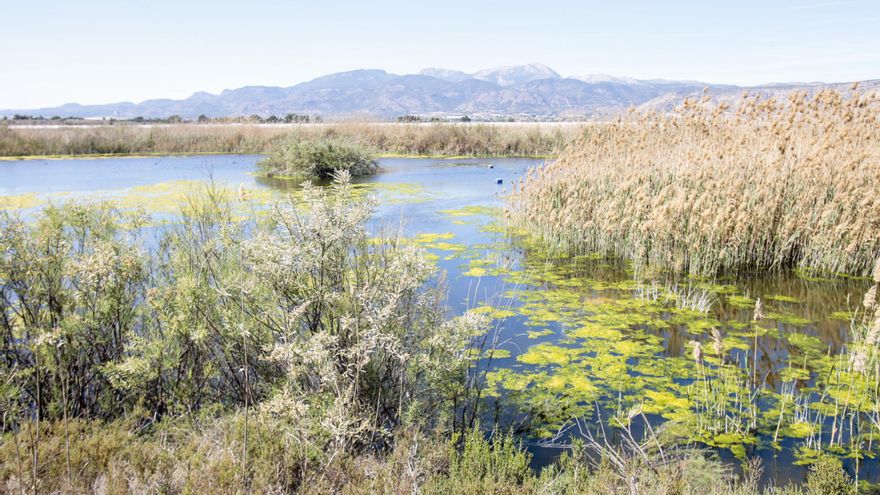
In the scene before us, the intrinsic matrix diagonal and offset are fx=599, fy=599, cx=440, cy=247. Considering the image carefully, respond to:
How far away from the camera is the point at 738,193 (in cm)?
809

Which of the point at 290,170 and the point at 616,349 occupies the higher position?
the point at 290,170

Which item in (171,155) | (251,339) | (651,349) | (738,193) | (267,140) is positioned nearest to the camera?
(251,339)

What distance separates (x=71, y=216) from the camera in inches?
183

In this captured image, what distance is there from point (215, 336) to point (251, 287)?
2.57ft

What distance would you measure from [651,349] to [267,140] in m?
23.6

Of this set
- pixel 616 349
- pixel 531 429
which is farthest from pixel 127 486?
pixel 616 349

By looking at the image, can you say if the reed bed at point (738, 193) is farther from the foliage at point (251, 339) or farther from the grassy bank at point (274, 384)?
the foliage at point (251, 339)

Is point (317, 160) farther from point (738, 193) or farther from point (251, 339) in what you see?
point (251, 339)

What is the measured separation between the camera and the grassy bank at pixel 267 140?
25.3 metres

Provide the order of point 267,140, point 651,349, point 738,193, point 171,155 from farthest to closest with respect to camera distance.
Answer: point 267,140
point 171,155
point 738,193
point 651,349

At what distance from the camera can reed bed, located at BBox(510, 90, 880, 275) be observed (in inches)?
310

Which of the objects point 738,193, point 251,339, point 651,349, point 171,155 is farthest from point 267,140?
point 251,339

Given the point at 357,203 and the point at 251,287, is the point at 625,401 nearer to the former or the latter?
the point at 357,203

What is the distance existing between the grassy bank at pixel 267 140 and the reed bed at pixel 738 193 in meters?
15.5
